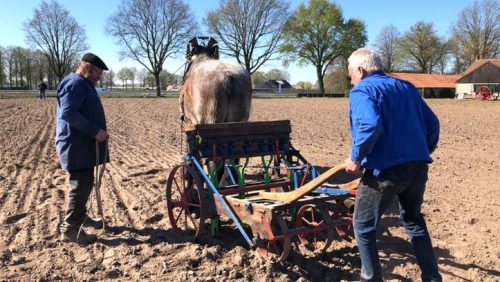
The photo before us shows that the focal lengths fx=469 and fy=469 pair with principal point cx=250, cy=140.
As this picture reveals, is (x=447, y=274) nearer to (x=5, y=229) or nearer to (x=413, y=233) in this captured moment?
(x=413, y=233)

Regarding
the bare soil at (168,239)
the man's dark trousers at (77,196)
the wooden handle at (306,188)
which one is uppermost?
the wooden handle at (306,188)

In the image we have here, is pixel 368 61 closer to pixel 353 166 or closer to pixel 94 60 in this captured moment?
pixel 353 166

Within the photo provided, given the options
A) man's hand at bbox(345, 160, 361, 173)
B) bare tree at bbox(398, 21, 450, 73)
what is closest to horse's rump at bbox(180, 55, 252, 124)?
man's hand at bbox(345, 160, 361, 173)

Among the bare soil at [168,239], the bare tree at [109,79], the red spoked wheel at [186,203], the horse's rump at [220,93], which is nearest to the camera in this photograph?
the bare soil at [168,239]

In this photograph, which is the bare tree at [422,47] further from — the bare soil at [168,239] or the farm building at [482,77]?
the bare soil at [168,239]

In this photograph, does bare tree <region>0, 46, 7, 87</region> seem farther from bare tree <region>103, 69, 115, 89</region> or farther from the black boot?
the black boot

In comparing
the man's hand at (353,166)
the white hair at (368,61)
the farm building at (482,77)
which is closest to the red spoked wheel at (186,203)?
the man's hand at (353,166)

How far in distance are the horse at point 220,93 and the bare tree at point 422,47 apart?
69256 millimetres

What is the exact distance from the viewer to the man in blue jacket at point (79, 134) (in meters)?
4.91

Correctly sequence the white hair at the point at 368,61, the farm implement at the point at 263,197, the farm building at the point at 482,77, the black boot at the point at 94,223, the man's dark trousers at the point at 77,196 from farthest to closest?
the farm building at the point at 482,77, the black boot at the point at 94,223, the man's dark trousers at the point at 77,196, the farm implement at the point at 263,197, the white hair at the point at 368,61

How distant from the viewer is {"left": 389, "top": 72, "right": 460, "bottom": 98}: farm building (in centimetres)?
6003

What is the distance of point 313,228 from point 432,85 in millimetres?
62550

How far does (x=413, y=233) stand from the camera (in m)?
3.79

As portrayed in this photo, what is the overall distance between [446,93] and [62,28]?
5028 centimetres
